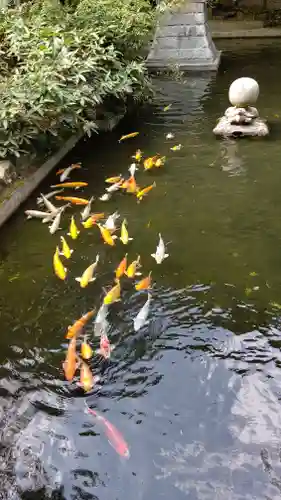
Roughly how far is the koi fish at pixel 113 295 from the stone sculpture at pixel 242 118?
526 cm

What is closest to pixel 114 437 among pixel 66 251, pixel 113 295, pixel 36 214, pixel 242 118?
pixel 113 295

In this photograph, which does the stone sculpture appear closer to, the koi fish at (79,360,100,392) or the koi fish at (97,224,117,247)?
the koi fish at (97,224,117,247)

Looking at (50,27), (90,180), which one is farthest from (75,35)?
(90,180)

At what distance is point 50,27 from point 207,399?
7436 millimetres

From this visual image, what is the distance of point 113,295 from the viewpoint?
5.15 m

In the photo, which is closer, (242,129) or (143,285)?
(143,285)

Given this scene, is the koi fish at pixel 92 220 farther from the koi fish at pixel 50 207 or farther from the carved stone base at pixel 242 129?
the carved stone base at pixel 242 129

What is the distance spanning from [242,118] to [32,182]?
4086 mm

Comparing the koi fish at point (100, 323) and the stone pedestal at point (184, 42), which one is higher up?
the stone pedestal at point (184, 42)

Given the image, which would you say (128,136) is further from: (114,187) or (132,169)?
(114,187)

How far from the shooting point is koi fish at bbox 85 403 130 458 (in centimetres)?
373

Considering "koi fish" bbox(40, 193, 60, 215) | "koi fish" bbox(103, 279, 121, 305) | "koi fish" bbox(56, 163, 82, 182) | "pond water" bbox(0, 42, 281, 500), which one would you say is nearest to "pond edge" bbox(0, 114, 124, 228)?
"pond water" bbox(0, 42, 281, 500)

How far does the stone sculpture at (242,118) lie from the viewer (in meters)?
9.45

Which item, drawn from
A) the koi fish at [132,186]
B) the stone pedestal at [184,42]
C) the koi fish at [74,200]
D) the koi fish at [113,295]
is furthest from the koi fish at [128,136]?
the stone pedestal at [184,42]
